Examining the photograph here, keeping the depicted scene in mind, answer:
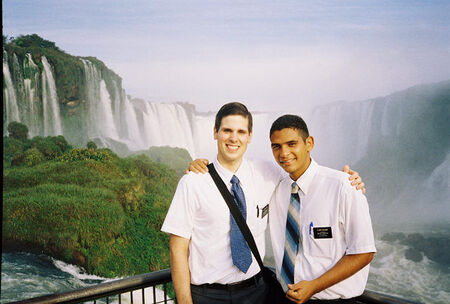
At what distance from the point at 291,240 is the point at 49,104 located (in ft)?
67.8

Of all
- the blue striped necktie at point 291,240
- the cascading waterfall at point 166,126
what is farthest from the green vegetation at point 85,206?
the blue striped necktie at point 291,240

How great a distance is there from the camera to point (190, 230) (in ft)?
7.67

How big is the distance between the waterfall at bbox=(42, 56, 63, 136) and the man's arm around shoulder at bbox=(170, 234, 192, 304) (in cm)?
1998

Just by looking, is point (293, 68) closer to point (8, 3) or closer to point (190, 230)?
point (8, 3)

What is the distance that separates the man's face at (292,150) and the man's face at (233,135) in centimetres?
24

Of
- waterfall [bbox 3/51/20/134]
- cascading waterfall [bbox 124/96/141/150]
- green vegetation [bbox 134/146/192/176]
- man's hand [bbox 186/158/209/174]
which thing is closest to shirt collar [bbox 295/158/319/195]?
man's hand [bbox 186/158/209/174]

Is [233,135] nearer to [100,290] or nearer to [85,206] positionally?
[100,290]

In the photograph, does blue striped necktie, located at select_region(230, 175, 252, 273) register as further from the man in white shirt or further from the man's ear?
the man's ear

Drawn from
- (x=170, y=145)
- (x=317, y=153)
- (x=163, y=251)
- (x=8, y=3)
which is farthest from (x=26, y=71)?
(x=317, y=153)

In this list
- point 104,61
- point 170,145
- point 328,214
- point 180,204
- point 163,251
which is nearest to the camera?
point 328,214

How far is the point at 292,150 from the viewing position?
7.30 feet

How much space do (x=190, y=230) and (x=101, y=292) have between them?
0.61 meters

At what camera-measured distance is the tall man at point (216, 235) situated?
2305 millimetres

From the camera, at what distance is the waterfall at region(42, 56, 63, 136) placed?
20.5 m
